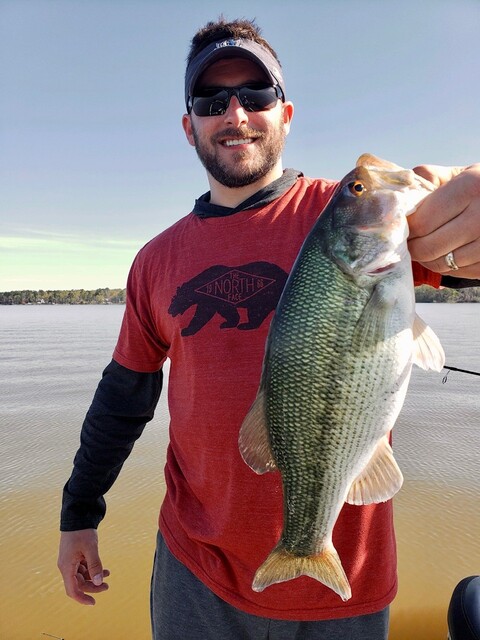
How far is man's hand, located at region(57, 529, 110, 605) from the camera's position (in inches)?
108

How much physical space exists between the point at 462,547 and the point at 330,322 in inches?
170

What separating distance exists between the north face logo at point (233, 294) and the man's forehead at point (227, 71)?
1062 mm

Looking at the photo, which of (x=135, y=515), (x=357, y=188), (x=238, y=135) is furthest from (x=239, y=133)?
Result: (x=135, y=515)

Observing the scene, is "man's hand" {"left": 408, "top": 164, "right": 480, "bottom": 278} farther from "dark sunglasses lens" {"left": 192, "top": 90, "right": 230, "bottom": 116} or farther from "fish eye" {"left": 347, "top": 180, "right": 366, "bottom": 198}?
"dark sunglasses lens" {"left": 192, "top": 90, "right": 230, "bottom": 116}

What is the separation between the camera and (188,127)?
2988mm

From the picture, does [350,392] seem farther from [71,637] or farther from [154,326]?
[71,637]

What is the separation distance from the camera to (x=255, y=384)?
2.18 m

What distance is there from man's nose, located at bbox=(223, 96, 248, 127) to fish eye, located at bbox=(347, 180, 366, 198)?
3.60 feet

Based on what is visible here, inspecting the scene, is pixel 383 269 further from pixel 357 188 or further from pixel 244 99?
pixel 244 99

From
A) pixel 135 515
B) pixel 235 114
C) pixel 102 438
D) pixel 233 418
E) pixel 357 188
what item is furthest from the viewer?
pixel 135 515

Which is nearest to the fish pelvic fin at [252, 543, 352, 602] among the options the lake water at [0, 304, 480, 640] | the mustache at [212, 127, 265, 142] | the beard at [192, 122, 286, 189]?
the beard at [192, 122, 286, 189]

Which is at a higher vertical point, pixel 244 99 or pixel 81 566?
pixel 244 99

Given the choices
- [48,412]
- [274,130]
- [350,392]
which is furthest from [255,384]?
[48,412]

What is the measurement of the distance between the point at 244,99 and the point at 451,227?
1568mm
